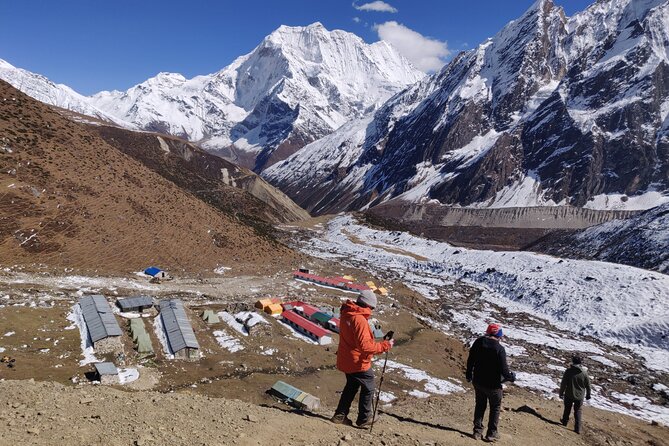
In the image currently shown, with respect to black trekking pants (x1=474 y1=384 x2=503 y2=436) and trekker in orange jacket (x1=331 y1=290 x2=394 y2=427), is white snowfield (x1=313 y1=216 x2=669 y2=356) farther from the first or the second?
trekker in orange jacket (x1=331 y1=290 x2=394 y2=427)

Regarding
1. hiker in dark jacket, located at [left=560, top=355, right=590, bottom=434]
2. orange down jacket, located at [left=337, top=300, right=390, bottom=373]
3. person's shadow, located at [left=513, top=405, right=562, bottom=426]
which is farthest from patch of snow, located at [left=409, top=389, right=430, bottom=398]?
orange down jacket, located at [left=337, top=300, right=390, bottom=373]

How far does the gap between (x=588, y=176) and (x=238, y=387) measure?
699 feet

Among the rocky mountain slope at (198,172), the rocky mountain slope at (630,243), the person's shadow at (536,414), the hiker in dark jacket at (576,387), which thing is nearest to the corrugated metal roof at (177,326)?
the person's shadow at (536,414)

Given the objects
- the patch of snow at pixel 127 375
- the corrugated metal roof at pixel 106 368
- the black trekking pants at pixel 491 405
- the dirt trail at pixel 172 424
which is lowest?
the patch of snow at pixel 127 375

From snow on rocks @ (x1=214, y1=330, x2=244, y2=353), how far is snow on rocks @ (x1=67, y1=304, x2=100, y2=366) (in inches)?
280

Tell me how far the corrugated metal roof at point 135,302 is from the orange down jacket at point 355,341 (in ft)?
77.2

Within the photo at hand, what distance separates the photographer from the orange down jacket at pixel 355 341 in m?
10.2

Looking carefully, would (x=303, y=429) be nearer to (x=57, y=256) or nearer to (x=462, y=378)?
(x=462, y=378)

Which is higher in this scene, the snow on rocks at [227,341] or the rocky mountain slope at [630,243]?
the rocky mountain slope at [630,243]

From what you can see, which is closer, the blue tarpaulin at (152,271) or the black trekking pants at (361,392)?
the black trekking pants at (361,392)

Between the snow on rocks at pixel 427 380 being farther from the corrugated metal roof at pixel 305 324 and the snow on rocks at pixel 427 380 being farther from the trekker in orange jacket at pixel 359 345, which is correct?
the trekker in orange jacket at pixel 359 345

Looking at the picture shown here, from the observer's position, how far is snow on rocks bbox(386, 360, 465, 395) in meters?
25.8

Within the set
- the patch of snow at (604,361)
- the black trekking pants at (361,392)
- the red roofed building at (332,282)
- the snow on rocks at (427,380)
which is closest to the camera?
the black trekking pants at (361,392)

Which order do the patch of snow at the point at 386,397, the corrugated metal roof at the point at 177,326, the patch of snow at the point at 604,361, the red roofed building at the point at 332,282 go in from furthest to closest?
the red roofed building at the point at 332,282 < the patch of snow at the point at 604,361 < the corrugated metal roof at the point at 177,326 < the patch of snow at the point at 386,397
